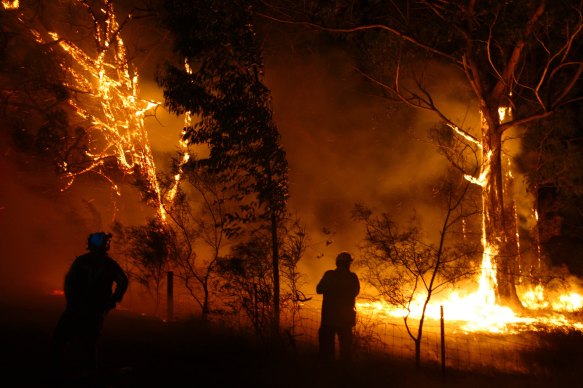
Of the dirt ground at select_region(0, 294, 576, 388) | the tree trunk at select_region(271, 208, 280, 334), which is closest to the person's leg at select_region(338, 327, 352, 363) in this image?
the dirt ground at select_region(0, 294, 576, 388)

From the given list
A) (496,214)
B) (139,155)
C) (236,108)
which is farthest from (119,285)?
(496,214)

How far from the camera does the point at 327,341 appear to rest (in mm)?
6938

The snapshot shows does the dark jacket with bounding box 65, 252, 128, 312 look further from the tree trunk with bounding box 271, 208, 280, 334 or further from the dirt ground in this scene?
the tree trunk with bounding box 271, 208, 280, 334

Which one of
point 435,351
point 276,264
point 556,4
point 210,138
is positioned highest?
point 556,4

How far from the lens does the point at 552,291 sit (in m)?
16.0

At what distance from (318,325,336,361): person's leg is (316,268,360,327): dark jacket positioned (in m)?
0.09

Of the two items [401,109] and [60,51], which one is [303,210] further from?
[60,51]

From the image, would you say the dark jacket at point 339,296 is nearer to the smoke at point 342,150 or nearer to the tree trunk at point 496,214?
the tree trunk at point 496,214

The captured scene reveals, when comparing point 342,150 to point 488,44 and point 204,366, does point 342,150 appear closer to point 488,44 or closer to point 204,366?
point 488,44

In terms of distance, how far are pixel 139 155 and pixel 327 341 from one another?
840 centimetres

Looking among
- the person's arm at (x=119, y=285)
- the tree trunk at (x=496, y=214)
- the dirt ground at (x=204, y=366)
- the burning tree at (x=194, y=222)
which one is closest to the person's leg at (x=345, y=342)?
the dirt ground at (x=204, y=366)

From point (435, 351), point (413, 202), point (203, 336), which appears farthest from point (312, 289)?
point (203, 336)

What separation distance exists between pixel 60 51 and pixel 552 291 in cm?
1773

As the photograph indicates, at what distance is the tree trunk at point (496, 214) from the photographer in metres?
14.3
